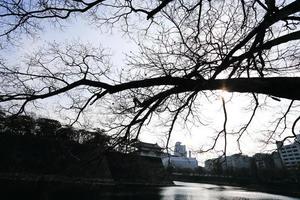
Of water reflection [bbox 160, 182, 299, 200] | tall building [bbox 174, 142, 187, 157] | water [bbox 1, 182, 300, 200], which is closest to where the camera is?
tall building [bbox 174, 142, 187, 157]

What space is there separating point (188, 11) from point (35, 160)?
38034 mm

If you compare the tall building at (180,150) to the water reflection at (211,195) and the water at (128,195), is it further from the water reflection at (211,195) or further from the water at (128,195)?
the water reflection at (211,195)

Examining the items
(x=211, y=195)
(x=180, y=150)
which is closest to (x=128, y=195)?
(x=211, y=195)

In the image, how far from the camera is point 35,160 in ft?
121

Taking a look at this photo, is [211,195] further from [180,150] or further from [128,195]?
[180,150]

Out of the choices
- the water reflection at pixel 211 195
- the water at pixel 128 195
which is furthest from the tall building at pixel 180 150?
the water reflection at pixel 211 195

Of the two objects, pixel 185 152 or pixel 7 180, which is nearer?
pixel 185 152

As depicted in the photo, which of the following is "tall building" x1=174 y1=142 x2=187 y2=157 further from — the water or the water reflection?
the water reflection

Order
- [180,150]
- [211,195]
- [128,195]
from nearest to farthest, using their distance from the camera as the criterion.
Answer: [180,150]
[128,195]
[211,195]

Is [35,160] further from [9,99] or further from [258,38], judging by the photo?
[258,38]

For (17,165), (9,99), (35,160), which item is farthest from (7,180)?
(9,99)

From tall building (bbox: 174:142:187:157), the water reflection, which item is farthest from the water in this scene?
tall building (bbox: 174:142:187:157)

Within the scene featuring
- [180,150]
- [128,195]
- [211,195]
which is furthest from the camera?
[211,195]

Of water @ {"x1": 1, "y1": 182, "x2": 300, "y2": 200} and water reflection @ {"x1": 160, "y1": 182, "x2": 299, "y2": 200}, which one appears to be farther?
water reflection @ {"x1": 160, "y1": 182, "x2": 299, "y2": 200}
